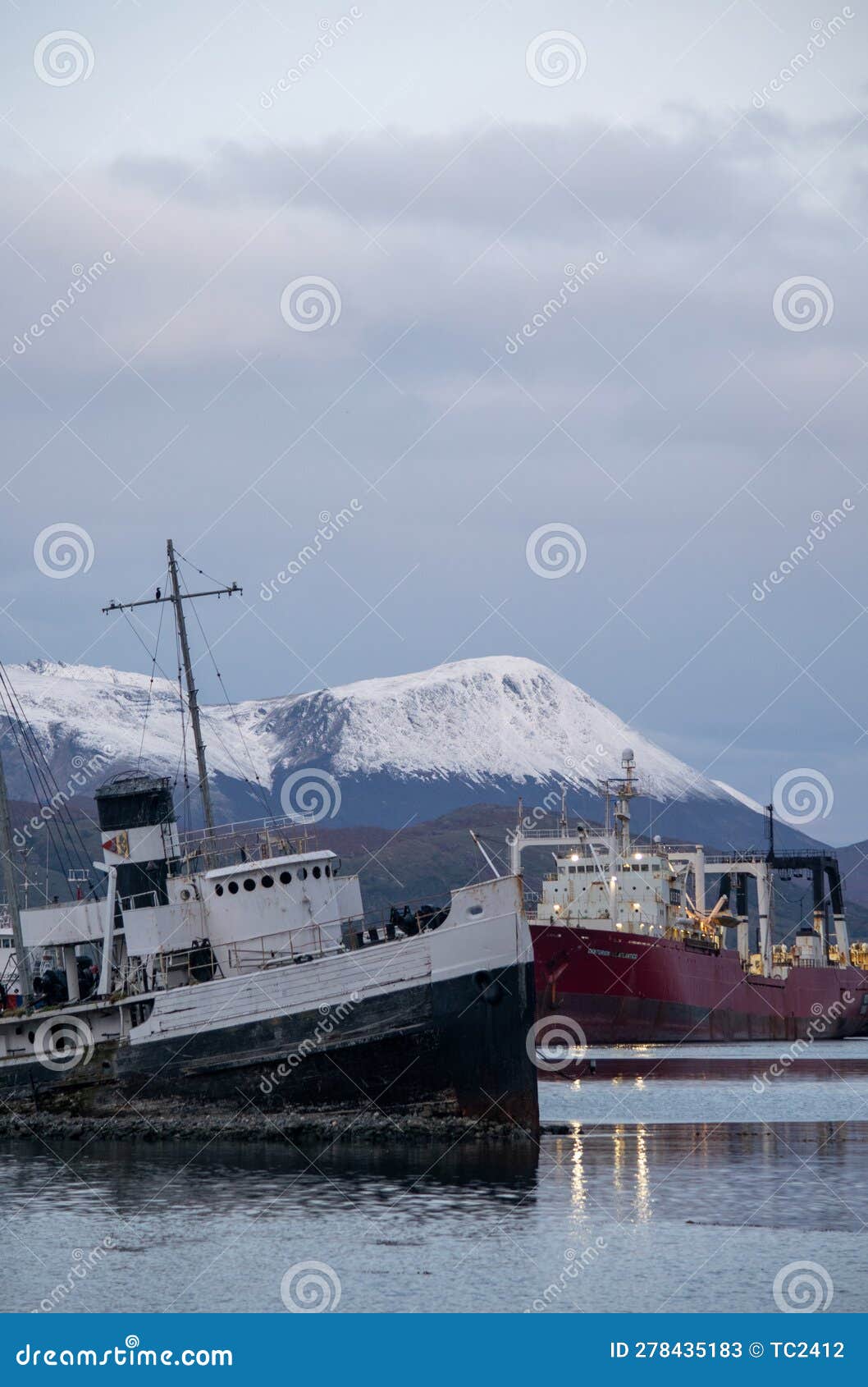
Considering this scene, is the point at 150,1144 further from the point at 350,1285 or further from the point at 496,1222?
the point at 350,1285

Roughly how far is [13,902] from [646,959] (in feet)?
158

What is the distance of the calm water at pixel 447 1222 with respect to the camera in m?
26.0

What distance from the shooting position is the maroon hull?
83.2 meters

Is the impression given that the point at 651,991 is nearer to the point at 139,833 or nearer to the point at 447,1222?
the point at 139,833

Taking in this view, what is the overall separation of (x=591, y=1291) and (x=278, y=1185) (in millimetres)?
9941

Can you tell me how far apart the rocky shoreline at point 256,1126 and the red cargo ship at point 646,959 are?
41.8m

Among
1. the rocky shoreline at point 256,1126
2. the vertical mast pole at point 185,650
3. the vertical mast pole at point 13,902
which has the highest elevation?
the vertical mast pole at point 185,650

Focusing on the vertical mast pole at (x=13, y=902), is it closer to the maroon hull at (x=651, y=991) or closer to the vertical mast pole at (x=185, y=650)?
the vertical mast pole at (x=185, y=650)

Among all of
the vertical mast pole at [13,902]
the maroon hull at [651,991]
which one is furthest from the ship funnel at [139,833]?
the maroon hull at [651,991]

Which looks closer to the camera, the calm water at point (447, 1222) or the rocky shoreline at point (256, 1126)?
the calm water at point (447, 1222)

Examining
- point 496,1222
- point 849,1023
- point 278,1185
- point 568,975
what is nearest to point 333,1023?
point 278,1185

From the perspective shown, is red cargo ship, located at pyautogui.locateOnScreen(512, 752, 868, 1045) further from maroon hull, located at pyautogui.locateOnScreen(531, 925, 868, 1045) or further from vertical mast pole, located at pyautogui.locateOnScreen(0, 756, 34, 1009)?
vertical mast pole, located at pyautogui.locateOnScreen(0, 756, 34, 1009)
